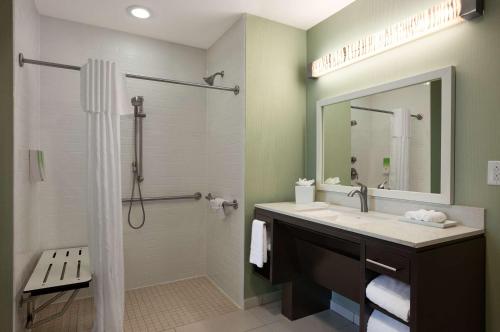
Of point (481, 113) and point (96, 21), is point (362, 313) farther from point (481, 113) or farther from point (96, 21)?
point (96, 21)

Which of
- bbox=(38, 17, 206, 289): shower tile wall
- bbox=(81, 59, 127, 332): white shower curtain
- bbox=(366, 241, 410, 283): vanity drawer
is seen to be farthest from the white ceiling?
bbox=(366, 241, 410, 283): vanity drawer

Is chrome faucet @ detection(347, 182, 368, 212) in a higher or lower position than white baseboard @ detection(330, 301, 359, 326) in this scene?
higher

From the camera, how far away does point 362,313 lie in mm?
1512

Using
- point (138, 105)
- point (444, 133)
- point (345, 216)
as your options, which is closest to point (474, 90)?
point (444, 133)

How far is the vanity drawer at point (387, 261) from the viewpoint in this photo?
4.28ft

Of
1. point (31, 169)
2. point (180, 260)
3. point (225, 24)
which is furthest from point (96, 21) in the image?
point (180, 260)

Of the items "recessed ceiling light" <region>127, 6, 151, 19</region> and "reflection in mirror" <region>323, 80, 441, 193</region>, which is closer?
"reflection in mirror" <region>323, 80, 441, 193</region>

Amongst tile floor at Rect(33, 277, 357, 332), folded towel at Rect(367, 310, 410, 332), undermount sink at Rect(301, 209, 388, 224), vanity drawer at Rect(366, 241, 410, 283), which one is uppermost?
undermount sink at Rect(301, 209, 388, 224)

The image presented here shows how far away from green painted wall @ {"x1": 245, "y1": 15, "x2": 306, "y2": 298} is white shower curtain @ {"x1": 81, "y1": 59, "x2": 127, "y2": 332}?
102 centimetres

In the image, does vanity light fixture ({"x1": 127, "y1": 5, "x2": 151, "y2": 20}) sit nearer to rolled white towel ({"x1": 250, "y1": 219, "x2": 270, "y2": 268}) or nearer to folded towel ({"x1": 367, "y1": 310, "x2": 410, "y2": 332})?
rolled white towel ({"x1": 250, "y1": 219, "x2": 270, "y2": 268})

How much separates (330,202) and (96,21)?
2591mm

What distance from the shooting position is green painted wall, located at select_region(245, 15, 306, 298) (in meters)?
2.47

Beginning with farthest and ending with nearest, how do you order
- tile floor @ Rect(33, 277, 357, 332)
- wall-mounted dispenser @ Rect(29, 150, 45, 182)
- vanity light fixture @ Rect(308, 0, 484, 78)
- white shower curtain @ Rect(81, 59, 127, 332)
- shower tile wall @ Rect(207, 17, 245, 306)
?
shower tile wall @ Rect(207, 17, 245, 306) → tile floor @ Rect(33, 277, 357, 332) → wall-mounted dispenser @ Rect(29, 150, 45, 182) → white shower curtain @ Rect(81, 59, 127, 332) → vanity light fixture @ Rect(308, 0, 484, 78)

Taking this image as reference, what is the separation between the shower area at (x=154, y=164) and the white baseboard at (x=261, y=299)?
0.26 feet
